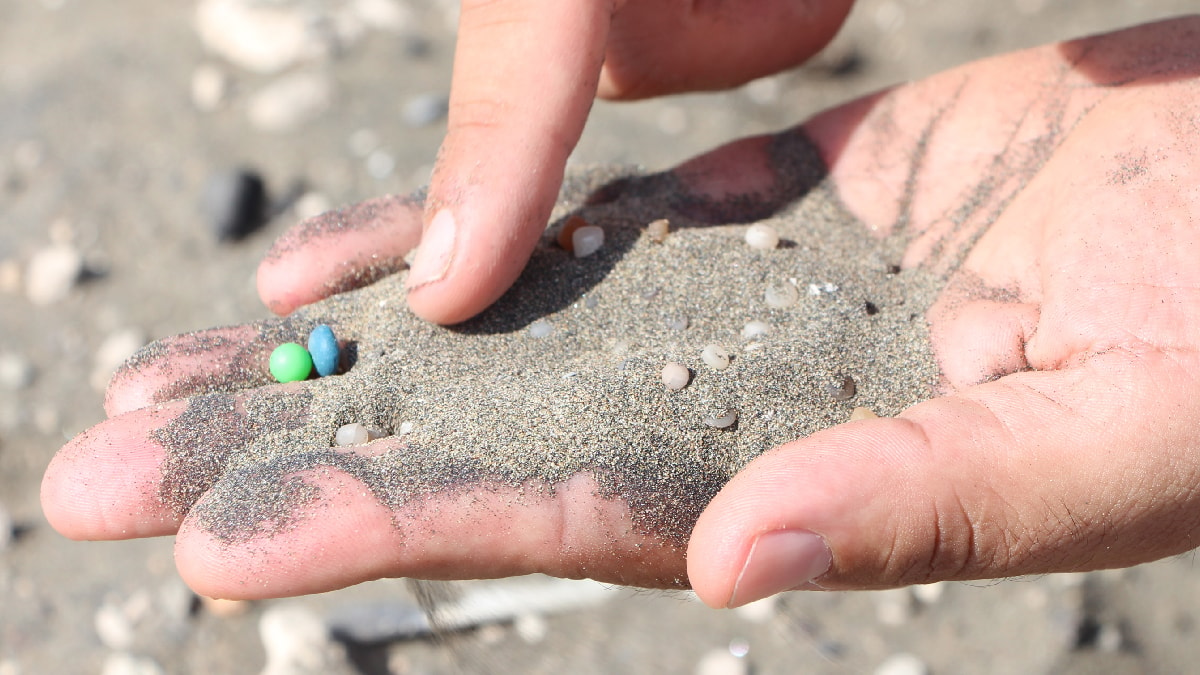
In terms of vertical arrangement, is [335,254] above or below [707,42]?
below

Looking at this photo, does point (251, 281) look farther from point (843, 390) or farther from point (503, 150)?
point (843, 390)

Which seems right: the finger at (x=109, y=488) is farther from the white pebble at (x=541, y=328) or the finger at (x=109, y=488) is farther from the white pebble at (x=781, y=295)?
the white pebble at (x=781, y=295)

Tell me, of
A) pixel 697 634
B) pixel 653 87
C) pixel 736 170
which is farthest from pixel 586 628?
pixel 653 87

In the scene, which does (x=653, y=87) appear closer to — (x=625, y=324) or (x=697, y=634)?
(x=625, y=324)

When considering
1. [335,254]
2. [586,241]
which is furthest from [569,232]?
[335,254]

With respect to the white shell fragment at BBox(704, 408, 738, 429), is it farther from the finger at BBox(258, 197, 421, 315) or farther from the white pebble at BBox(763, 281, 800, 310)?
the finger at BBox(258, 197, 421, 315)

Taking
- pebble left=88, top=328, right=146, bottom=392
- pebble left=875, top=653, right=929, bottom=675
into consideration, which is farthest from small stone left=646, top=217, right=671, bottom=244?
pebble left=88, top=328, right=146, bottom=392
